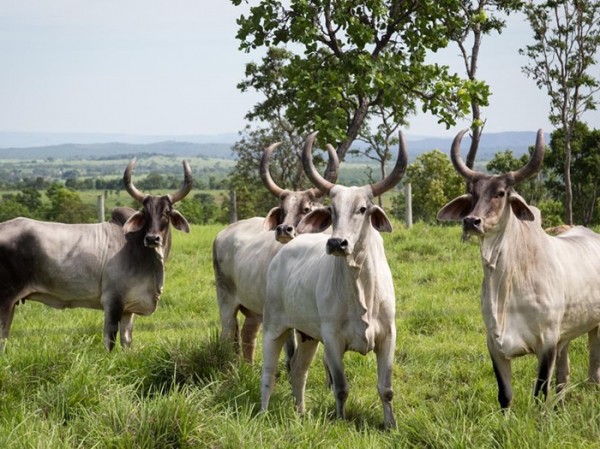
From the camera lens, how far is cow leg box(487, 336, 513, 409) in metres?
5.53

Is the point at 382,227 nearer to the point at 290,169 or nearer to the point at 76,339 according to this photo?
the point at 76,339

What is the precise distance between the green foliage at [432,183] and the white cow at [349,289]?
1162 inches

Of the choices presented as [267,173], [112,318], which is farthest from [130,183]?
A: [267,173]

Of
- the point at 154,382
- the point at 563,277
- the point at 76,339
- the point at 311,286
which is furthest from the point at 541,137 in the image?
the point at 76,339

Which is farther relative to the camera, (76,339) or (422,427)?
(76,339)

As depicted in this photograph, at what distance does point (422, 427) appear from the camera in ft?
15.6

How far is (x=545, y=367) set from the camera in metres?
5.43

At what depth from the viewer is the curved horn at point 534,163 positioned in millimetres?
5441

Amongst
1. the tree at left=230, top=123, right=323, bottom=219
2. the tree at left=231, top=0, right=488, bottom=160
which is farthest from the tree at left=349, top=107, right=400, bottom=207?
the tree at left=231, top=0, right=488, bottom=160

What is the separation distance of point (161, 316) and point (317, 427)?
4.90m

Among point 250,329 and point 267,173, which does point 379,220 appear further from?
point 250,329

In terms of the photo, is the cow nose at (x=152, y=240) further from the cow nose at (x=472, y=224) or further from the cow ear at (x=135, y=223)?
the cow nose at (x=472, y=224)

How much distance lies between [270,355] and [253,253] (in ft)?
4.51

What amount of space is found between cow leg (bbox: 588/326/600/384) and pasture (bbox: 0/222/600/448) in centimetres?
13
